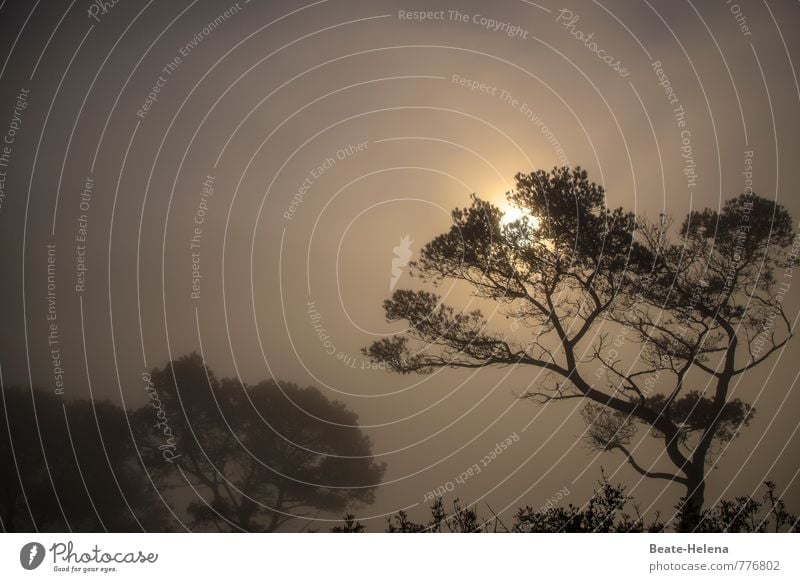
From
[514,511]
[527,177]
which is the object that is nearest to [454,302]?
[527,177]

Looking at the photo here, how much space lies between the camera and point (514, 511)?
7992mm

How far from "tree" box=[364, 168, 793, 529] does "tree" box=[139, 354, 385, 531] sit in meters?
0.99

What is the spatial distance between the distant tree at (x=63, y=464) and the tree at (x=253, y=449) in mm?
286

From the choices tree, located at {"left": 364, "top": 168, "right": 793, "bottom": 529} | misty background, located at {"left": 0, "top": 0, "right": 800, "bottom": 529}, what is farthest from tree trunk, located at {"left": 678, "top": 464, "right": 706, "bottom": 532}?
tree, located at {"left": 364, "top": 168, "right": 793, "bottom": 529}

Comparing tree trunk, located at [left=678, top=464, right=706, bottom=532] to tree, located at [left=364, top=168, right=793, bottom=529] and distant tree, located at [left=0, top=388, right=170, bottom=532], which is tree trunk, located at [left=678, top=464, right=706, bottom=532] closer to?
tree, located at [left=364, top=168, right=793, bottom=529]

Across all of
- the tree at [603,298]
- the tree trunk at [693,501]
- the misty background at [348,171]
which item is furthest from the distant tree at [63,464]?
the tree trunk at [693,501]

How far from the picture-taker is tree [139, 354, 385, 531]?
803cm

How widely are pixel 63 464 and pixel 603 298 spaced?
6040 millimetres

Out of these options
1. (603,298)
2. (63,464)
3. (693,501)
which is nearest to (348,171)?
(603,298)

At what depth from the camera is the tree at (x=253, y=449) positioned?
26.3ft

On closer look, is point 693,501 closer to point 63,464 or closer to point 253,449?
point 253,449

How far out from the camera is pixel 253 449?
8242 mm

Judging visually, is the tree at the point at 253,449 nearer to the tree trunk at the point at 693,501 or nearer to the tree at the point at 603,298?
the tree at the point at 603,298

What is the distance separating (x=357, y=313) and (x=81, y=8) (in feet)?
14.7
